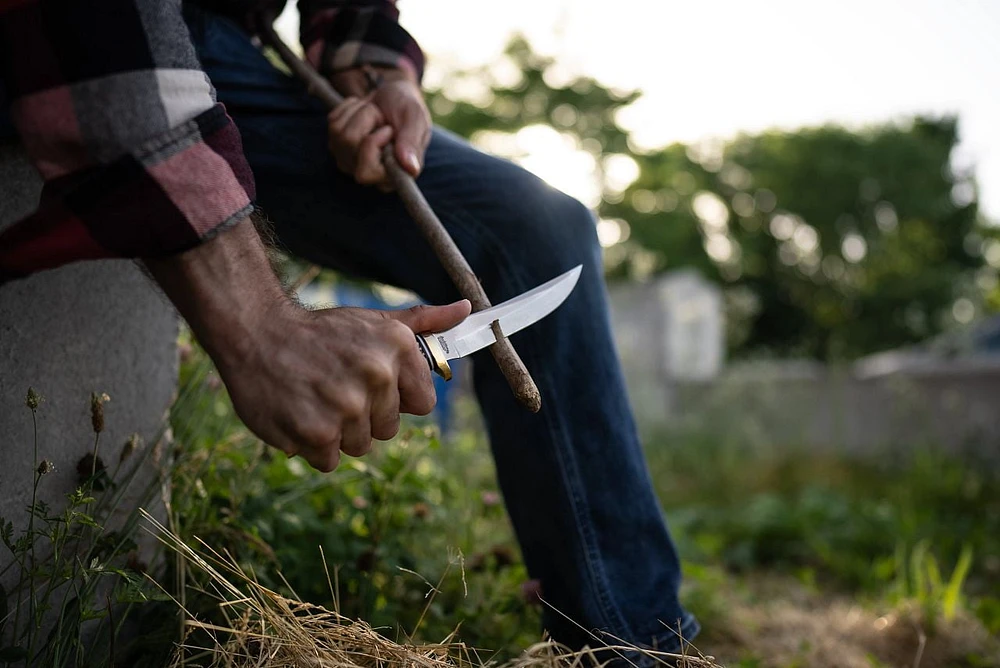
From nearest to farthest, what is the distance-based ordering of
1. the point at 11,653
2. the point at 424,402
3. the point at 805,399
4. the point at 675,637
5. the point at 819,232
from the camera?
the point at 424,402
the point at 11,653
the point at 675,637
the point at 805,399
the point at 819,232

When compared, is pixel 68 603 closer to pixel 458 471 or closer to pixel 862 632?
pixel 458 471

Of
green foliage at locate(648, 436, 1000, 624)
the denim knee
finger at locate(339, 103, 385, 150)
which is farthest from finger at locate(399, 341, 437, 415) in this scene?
green foliage at locate(648, 436, 1000, 624)

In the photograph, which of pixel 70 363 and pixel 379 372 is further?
pixel 70 363

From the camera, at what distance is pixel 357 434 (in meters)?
0.93

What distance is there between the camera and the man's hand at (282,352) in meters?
0.90

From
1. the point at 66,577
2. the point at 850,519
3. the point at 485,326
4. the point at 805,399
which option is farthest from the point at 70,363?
the point at 805,399

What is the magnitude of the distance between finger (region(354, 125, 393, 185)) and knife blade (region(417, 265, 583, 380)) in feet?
1.41

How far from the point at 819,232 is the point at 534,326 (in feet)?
91.3

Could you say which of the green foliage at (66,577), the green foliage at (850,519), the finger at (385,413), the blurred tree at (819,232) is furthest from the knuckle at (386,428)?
the blurred tree at (819,232)

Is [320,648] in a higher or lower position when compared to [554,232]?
lower

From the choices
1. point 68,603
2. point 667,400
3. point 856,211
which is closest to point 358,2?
point 68,603

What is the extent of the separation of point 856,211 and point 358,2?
91.5ft

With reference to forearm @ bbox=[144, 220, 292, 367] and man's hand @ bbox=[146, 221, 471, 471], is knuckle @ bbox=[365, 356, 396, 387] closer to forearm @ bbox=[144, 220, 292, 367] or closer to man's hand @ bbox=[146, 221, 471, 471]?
man's hand @ bbox=[146, 221, 471, 471]

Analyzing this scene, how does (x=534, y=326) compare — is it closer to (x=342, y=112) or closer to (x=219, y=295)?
(x=342, y=112)
